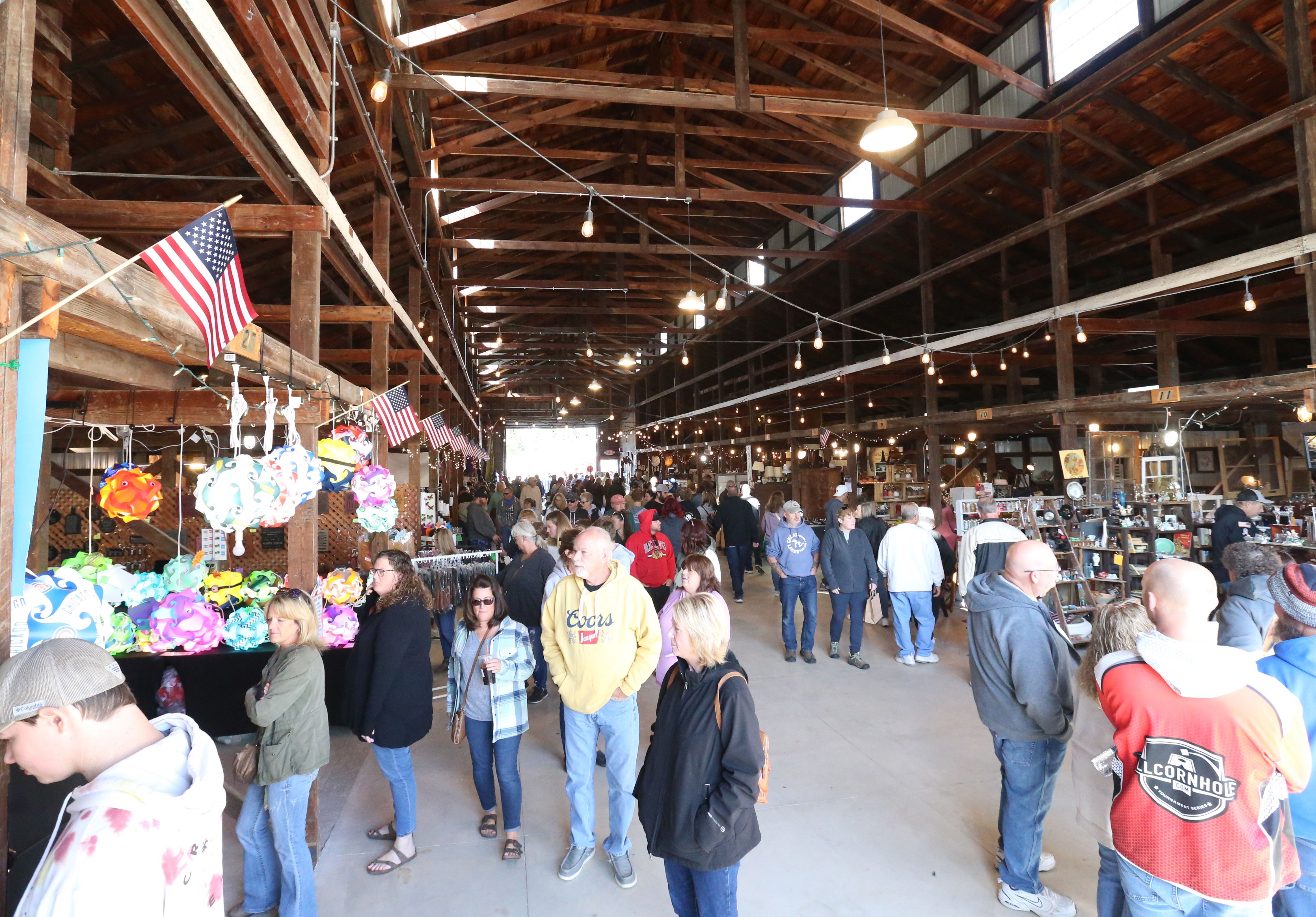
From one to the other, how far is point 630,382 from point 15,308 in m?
31.6

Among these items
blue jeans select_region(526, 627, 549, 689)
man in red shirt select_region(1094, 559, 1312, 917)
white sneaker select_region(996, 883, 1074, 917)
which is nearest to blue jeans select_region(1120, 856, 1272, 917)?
man in red shirt select_region(1094, 559, 1312, 917)

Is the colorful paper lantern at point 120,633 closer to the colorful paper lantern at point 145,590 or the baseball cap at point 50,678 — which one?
the colorful paper lantern at point 145,590

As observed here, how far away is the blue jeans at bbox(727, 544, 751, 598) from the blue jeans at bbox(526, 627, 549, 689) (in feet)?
11.8

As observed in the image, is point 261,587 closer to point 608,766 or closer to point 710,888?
point 608,766

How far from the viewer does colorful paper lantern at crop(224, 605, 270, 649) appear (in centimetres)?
415

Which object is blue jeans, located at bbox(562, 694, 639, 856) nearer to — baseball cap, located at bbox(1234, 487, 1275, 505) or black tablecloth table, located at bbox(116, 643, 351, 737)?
black tablecloth table, located at bbox(116, 643, 351, 737)

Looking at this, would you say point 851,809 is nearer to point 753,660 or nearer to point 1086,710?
point 1086,710

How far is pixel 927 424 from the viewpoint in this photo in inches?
482

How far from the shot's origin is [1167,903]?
1926 mm

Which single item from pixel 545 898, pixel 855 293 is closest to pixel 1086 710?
pixel 545 898

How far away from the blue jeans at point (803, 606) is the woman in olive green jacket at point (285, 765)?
178 inches

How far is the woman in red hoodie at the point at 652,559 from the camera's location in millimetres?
5941

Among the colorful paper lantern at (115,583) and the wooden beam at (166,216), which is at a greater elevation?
the wooden beam at (166,216)

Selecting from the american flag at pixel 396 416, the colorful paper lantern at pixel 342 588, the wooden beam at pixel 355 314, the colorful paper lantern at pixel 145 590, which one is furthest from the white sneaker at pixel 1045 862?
the wooden beam at pixel 355 314
